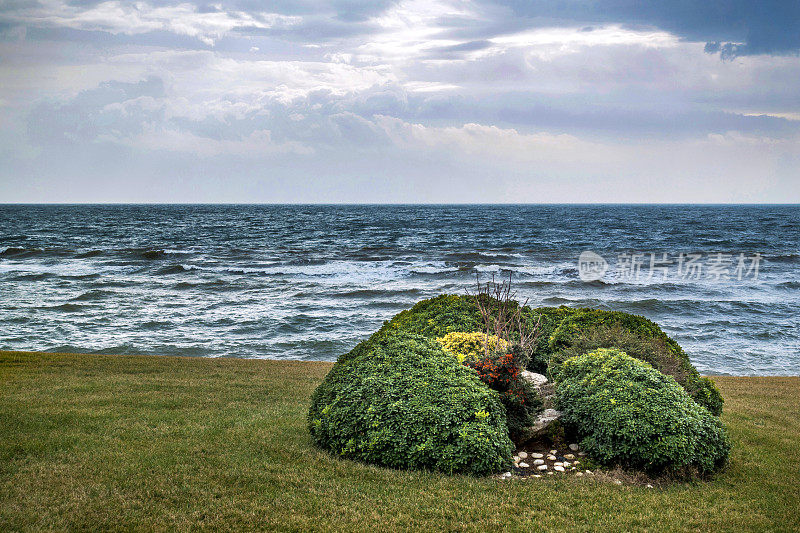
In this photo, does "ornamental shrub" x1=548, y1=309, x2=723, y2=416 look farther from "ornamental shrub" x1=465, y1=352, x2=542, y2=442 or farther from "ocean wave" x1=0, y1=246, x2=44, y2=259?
"ocean wave" x1=0, y1=246, x2=44, y2=259

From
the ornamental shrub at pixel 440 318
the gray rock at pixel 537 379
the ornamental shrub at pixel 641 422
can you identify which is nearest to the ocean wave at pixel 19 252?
the ornamental shrub at pixel 440 318

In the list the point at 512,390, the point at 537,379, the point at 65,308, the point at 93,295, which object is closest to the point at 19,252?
the point at 93,295

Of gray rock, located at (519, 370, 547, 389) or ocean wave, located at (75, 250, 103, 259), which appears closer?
gray rock, located at (519, 370, 547, 389)

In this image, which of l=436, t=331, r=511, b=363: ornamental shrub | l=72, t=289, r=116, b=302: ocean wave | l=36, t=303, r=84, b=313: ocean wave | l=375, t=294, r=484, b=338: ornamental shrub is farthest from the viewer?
l=72, t=289, r=116, b=302: ocean wave

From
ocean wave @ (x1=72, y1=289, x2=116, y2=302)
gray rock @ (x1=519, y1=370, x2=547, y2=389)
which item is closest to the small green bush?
gray rock @ (x1=519, y1=370, x2=547, y2=389)

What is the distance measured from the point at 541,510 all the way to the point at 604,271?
119ft

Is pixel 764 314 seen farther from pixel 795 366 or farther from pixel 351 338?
pixel 351 338

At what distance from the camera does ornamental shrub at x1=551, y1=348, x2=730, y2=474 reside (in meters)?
7.33

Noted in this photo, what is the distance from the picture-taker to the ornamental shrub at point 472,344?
9547 mm

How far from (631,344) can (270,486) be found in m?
6.74

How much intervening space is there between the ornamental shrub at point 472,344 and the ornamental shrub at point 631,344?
52.3 inches

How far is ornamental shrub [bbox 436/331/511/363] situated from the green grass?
2.77 m

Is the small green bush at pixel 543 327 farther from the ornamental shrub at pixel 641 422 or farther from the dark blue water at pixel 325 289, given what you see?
the dark blue water at pixel 325 289

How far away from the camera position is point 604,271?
40031 mm
